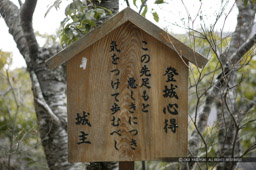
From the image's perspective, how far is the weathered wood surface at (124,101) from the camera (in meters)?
2.08

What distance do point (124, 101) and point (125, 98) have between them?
0.02m

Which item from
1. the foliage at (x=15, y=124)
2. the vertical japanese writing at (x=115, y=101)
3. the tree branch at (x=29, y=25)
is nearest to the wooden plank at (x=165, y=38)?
the vertical japanese writing at (x=115, y=101)

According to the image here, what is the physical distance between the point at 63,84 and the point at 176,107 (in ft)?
4.68

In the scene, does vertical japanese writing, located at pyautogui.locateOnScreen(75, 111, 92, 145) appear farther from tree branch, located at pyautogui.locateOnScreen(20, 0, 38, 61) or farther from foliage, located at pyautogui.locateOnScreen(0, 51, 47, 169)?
tree branch, located at pyautogui.locateOnScreen(20, 0, 38, 61)

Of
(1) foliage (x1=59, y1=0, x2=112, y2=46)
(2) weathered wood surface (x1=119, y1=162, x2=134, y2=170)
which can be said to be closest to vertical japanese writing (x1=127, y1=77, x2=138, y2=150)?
(2) weathered wood surface (x1=119, y1=162, x2=134, y2=170)

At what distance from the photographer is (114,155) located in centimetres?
207

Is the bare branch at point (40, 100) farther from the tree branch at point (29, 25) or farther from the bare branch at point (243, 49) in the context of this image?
the bare branch at point (243, 49)

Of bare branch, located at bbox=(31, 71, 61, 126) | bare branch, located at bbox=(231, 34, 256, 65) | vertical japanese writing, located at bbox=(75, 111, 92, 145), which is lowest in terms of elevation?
vertical japanese writing, located at bbox=(75, 111, 92, 145)

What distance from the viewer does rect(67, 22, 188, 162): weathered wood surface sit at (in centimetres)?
208

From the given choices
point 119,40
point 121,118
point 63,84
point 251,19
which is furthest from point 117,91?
point 251,19

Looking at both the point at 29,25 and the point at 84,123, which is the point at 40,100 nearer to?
the point at 29,25

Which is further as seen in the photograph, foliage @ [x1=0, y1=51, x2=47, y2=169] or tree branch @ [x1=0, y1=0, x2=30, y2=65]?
foliage @ [x1=0, y1=51, x2=47, y2=169]

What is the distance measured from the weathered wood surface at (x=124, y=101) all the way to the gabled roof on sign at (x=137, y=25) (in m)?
Answer: 0.07

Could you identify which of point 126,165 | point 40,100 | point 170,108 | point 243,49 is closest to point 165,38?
point 170,108
